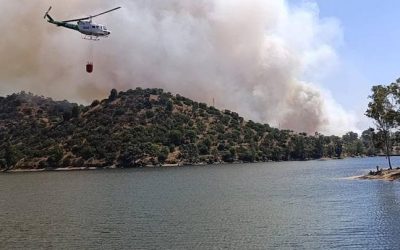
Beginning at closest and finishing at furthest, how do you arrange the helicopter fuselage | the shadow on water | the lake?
the shadow on water → the lake → the helicopter fuselage

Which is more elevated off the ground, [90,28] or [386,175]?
[90,28]

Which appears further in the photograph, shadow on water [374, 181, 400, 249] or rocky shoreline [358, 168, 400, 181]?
rocky shoreline [358, 168, 400, 181]

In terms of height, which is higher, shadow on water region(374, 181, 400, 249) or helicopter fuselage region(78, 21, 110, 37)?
helicopter fuselage region(78, 21, 110, 37)

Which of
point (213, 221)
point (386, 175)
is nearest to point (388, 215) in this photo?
point (213, 221)

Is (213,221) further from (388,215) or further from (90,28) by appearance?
(90,28)

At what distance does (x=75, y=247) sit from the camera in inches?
2520

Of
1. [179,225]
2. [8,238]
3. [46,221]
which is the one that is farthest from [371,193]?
[8,238]

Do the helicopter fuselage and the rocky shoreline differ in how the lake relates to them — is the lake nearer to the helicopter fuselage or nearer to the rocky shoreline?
the rocky shoreline

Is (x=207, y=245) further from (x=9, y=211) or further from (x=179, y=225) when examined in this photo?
(x=9, y=211)

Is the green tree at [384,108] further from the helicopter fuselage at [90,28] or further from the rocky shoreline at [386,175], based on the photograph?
the helicopter fuselage at [90,28]

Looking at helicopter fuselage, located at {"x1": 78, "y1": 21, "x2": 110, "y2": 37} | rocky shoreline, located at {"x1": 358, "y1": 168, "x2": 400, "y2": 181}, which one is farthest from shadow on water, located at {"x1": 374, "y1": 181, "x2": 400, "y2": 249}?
helicopter fuselage, located at {"x1": 78, "y1": 21, "x2": 110, "y2": 37}

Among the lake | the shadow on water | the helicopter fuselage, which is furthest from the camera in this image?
the helicopter fuselage

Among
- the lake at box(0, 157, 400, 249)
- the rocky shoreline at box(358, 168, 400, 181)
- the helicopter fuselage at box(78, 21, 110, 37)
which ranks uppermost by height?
the helicopter fuselage at box(78, 21, 110, 37)

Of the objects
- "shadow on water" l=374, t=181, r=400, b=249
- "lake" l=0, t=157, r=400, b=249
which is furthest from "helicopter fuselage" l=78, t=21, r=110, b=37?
"shadow on water" l=374, t=181, r=400, b=249
